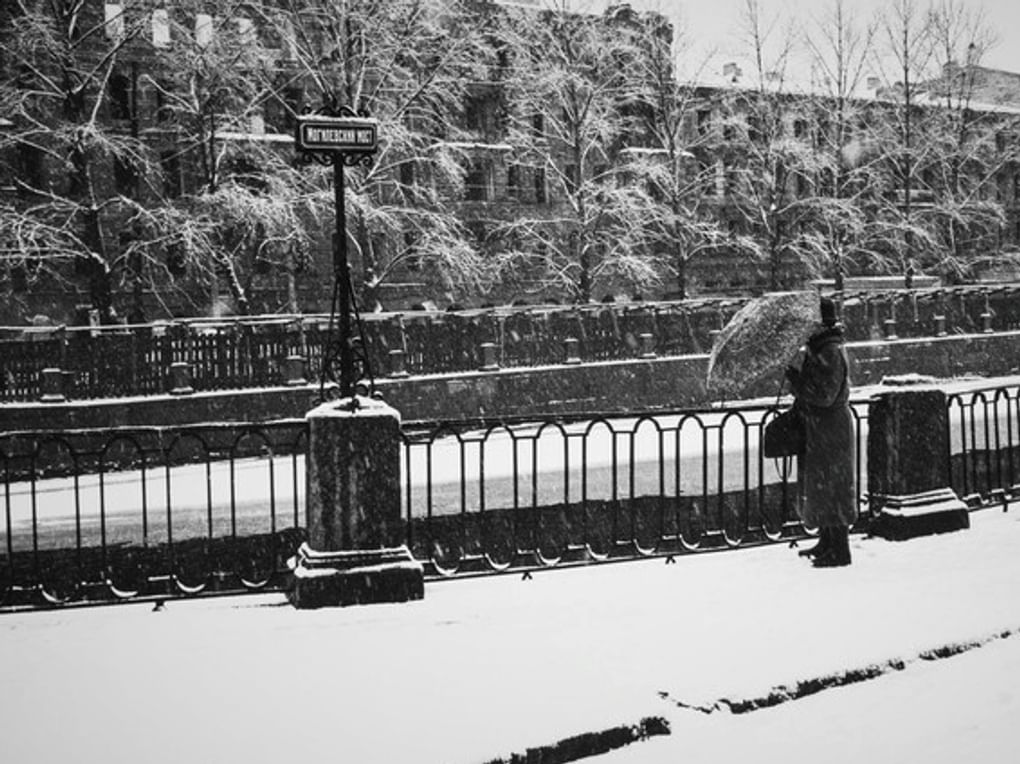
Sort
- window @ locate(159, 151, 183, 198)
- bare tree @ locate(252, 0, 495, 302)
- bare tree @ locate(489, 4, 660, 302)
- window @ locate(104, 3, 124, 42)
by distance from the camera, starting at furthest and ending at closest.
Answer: window @ locate(159, 151, 183, 198) → bare tree @ locate(489, 4, 660, 302) → bare tree @ locate(252, 0, 495, 302) → window @ locate(104, 3, 124, 42)

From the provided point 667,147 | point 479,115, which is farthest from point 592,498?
point 479,115

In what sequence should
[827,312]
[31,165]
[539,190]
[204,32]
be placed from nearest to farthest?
[827,312], [204,32], [31,165], [539,190]

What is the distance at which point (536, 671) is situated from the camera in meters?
5.59

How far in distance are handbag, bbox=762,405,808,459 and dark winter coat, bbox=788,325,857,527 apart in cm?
5

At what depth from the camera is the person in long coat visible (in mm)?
7516

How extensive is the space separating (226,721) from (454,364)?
761 inches

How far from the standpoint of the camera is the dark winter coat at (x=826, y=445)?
7.57 meters

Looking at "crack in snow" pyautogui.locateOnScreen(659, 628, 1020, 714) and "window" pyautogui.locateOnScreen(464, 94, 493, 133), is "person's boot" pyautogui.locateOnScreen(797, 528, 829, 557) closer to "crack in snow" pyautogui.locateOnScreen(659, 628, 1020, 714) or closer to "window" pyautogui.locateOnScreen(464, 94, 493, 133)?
"crack in snow" pyautogui.locateOnScreen(659, 628, 1020, 714)

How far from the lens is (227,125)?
28625 mm

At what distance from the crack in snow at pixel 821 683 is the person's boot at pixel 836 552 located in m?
1.73

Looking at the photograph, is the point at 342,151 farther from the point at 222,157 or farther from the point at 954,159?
the point at 954,159

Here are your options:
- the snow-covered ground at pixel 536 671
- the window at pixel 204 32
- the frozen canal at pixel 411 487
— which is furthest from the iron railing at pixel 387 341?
the snow-covered ground at pixel 536 671

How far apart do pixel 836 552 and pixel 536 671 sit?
11.1 ft

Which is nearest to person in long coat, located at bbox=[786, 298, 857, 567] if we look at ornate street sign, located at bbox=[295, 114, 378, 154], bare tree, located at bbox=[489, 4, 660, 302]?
ornate street sign, located at bbox=[295, 114, 378, 154]
